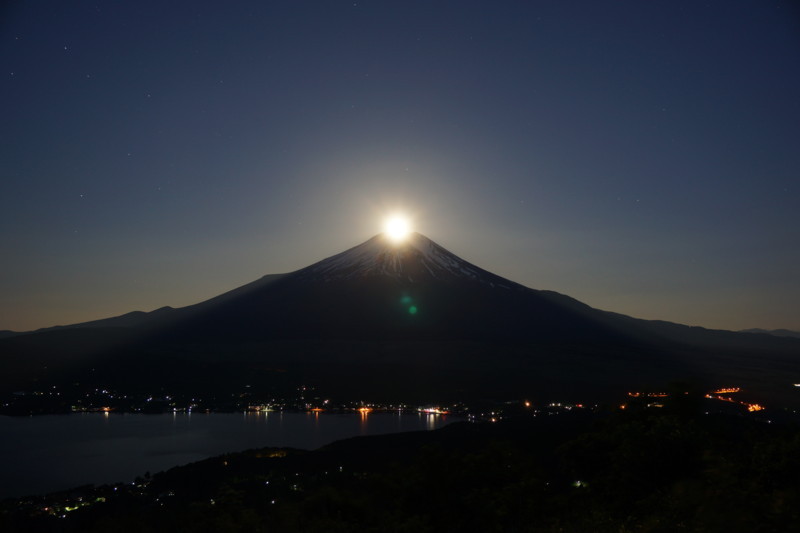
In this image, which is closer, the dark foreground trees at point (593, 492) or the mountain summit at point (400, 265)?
the dark foreground trees at point (593, 492)

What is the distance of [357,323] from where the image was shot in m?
113

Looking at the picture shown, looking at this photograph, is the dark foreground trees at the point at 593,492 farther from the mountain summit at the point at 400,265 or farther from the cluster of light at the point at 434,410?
the mountain summit at the point at 400,265

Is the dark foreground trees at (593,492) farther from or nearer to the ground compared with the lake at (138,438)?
farther from the ground

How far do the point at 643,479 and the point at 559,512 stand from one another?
5.32 ft

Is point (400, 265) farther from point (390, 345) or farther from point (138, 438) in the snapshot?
point (138, 438)

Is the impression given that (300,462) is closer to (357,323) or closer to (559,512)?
(559,512)

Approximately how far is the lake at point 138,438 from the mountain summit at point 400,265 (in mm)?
57560

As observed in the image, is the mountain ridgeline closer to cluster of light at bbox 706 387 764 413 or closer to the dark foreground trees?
cluster of light at bbox 706 387 764 413

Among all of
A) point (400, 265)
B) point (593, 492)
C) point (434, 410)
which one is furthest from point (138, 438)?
point (400, 265)

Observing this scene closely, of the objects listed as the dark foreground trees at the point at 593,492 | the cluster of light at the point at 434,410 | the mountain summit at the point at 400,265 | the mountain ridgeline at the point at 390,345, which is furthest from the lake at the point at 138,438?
the mountain summit at the point at 400,265

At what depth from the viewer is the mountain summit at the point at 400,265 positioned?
427 ft

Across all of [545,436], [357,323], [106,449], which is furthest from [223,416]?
[545,436]

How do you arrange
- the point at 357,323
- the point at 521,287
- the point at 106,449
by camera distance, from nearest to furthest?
the point at 106,449 → the point at 357,323 → the point at 521,287

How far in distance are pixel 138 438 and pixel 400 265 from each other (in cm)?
7976
